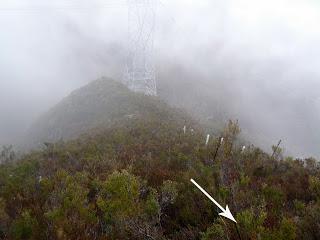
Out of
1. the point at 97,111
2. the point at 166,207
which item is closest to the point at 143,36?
the point at 97,111

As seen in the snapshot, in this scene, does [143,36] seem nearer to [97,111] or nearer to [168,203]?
[97,111]

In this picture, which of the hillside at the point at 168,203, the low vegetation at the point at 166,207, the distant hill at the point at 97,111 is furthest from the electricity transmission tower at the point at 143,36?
the low vegetation at the point at 166,207

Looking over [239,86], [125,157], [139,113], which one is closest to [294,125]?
[239,86]

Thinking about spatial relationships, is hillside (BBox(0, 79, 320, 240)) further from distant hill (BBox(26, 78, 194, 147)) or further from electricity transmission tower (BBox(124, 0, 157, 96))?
electricity transmission tower (BBox(124, 0, 157, 96))

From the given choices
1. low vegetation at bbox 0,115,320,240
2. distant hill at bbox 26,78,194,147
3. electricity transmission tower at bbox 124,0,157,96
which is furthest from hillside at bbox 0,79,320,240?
electricity transmission tower at bbox 124,0,157,96

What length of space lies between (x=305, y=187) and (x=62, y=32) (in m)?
123

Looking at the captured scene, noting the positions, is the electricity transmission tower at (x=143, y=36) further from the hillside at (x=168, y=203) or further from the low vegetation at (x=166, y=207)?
the low vegetation at (x=166, y=207)

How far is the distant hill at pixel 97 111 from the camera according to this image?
123 ft

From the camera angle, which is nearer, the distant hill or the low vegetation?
the low vegetation

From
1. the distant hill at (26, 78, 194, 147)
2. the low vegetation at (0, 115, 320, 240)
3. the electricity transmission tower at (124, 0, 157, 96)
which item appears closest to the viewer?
the low vegetation at (0, 115, 320, 240)

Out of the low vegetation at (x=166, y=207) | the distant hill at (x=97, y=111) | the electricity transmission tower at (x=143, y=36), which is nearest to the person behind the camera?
the low vegetation at (x=166, y=207)

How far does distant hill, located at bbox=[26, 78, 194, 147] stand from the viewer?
123 feet

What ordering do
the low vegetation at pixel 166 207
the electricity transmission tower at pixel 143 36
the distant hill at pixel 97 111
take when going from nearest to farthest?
1. the low vegetation at pixel 166 207
2. the distant hill at pixel 97 111
3. the electricity transmission tower at pixel 143 36

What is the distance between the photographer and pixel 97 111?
4491cm
